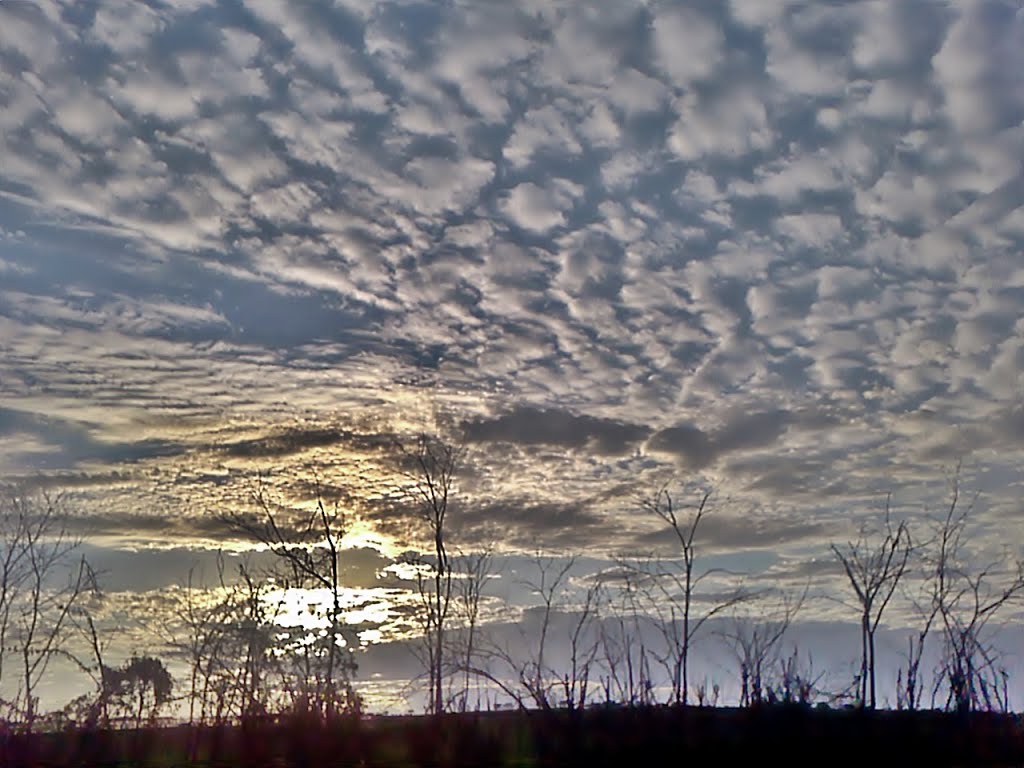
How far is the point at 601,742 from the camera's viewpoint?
9062mm

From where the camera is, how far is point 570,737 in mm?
9297

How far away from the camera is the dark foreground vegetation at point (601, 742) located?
29.3ft

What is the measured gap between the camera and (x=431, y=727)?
9.79 metres

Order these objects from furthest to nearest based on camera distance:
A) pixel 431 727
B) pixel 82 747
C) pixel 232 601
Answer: pixel 232 601 < pixel 82 747 < pixel 431 727

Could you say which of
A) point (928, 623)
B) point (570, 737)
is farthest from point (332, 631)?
point (570, 737)

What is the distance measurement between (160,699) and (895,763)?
1067 centimetres

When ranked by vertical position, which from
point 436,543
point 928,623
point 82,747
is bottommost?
point 82,747

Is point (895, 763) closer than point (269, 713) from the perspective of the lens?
Yes

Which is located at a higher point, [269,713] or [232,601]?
[232,601]

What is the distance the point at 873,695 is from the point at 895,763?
338 centimetres

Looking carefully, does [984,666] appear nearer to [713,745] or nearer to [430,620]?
[713,745]

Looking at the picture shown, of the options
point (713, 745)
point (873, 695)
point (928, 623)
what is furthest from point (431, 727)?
point (928, 623)

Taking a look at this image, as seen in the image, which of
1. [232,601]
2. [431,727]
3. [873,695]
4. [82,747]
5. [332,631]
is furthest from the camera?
[232,601]

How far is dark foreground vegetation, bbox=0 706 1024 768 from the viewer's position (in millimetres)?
8930
